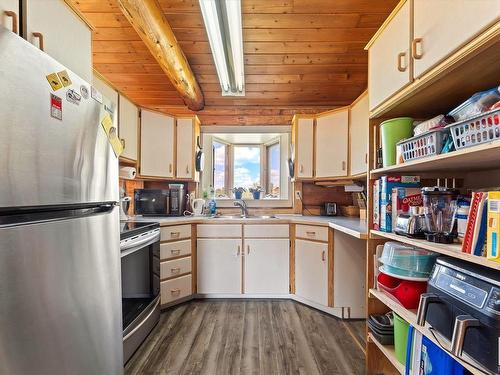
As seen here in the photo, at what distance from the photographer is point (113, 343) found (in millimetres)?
1143

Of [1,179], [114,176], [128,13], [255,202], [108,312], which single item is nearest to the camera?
[1,179]

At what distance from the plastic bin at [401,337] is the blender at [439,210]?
50 centimetres

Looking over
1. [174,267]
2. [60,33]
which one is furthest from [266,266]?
[60,33]

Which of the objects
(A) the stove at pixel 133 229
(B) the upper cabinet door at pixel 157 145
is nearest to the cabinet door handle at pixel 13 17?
(A) the stove at pixel 133 229

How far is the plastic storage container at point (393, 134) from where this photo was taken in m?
1.29

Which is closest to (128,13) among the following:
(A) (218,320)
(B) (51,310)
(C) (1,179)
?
(C) (1,179)

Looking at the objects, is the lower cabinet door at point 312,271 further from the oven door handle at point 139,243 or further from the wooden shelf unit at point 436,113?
the oven door handle at point 139,243

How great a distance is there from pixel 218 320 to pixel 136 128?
206 centimetres

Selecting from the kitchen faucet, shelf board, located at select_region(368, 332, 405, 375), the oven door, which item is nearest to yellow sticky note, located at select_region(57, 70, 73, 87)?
the oven door

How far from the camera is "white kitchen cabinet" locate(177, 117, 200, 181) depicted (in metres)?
2.87

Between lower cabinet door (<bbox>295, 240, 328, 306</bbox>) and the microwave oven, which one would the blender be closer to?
lower cabinet door (<bbox>295, 240, 328, 306</bbox>)

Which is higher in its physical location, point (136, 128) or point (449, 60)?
point (136, 128)

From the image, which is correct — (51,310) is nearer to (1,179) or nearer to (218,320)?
(1,179)

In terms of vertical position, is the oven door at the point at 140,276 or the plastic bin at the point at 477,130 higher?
the plastic bin at the point at 477,130
